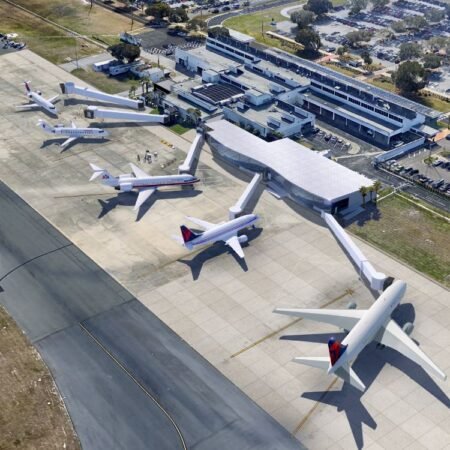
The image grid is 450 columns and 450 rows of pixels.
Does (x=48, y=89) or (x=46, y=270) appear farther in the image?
(x=48, y=89)

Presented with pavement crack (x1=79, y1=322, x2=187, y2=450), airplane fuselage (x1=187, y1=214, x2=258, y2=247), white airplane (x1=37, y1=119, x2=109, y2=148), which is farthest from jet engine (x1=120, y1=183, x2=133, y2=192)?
pavement crack (x1=79, y1=322, x2=187, y2=450)

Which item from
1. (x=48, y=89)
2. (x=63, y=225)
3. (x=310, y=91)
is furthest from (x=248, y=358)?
(x=48, y=89)

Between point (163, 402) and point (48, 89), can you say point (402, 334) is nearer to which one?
point (163, 402)

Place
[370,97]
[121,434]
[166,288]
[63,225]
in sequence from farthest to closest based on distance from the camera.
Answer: [370,97] < [63,225] < [166,288] < [121,434]

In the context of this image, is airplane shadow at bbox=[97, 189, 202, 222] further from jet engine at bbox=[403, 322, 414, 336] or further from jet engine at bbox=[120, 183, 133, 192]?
jet engine at bbox=[403, 322, 414, 336]

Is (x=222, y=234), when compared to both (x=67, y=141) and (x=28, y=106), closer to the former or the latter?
(x=67, y=141)

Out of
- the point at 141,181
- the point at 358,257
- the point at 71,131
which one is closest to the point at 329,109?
the point at 141,181
